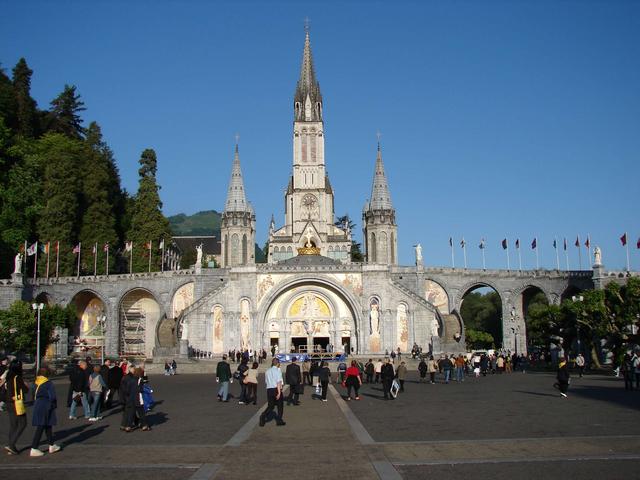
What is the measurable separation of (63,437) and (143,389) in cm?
198

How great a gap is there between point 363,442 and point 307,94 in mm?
72423

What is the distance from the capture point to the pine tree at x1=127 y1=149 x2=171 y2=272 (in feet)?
206

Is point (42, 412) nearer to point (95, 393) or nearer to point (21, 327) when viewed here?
point (95, 393)

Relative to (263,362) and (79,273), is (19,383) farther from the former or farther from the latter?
(79,273)

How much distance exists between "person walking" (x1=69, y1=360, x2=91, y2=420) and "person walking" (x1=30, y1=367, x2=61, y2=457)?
195 inches

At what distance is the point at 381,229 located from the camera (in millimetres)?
68688

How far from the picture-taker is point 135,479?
364 inches

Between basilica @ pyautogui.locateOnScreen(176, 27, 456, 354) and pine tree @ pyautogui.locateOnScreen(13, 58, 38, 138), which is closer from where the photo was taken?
basilica @ pyautogui.locateOnScreen(176, 27, 456, 354)

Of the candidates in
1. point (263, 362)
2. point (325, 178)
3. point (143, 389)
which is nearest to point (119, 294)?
point (263, 362)

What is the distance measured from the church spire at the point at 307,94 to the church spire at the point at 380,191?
1243 cm

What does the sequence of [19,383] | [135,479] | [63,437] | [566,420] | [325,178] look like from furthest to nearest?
[325,178], [566,420], [63,437], [19,383], [135,479]

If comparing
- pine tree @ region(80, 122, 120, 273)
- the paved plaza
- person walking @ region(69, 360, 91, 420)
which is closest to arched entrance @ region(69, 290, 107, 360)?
pine tree @ region(80, 122, 120, 273)

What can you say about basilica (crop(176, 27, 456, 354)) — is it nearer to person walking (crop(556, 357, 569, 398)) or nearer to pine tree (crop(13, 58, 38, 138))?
pine tree (crop(13, 58, 38, 138))

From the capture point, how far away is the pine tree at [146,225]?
6284 centimetres
